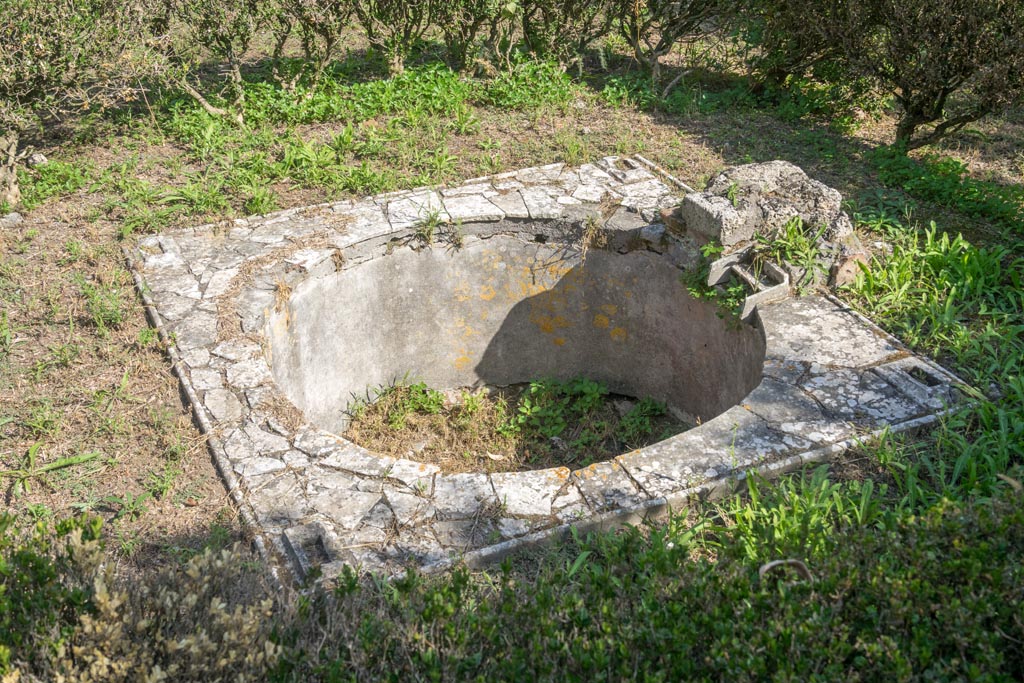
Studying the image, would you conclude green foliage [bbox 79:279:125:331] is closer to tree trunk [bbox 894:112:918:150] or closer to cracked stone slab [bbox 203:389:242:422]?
cracked stone slab [bbox 203:389:242:422]

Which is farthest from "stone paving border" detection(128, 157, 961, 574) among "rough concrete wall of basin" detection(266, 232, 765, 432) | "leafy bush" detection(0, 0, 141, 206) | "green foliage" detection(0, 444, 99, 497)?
"leafy bush" detection(0, 0, 141, 206)

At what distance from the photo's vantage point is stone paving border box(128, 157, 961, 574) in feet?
12.1

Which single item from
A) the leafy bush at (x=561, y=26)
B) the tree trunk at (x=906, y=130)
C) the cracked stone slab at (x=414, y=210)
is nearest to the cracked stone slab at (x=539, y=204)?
A: the cracked stone slab at (x=414, y=210)

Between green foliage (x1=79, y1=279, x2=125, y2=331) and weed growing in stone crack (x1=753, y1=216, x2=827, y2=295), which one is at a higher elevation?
weed growing in stone crack (x1=753, y1=216, x2=827, y2=295)

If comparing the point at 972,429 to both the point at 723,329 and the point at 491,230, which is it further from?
the point at 491,230

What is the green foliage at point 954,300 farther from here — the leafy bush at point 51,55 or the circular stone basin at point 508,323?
the leafy bush at point 51,55

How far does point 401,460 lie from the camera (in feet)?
13.3

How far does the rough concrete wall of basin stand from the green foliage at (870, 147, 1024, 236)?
2.02 m

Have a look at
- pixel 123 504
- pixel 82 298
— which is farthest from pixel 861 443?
pixel 82 298

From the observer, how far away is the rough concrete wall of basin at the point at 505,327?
18.5ft

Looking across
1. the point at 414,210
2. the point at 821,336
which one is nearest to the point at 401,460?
the point at 821,336

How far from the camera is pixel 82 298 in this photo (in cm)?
514

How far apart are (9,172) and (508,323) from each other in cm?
343

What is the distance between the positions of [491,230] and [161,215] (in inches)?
83.2
